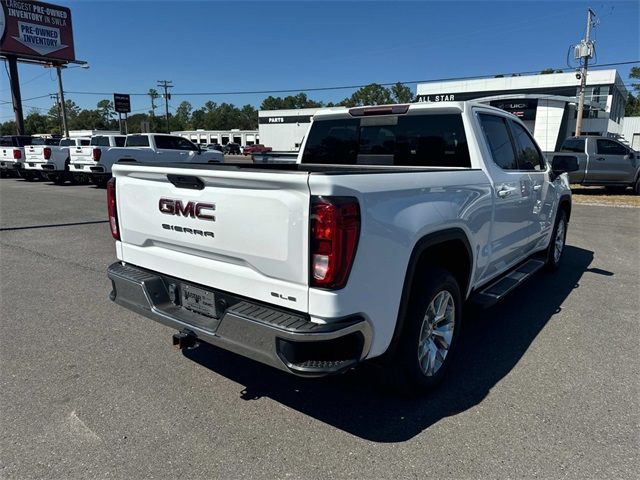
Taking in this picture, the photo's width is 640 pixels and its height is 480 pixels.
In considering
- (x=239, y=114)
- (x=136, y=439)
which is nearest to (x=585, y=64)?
(x=136, y=439)

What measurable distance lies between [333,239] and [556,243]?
16.4ft

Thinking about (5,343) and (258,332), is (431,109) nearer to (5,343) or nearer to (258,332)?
(258,332)

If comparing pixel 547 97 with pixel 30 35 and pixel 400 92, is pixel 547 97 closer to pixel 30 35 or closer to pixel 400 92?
pixel 30 35

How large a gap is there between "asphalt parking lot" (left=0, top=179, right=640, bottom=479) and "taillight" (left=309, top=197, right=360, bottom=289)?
960mm

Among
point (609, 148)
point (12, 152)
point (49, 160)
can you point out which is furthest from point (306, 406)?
point (12, 152)

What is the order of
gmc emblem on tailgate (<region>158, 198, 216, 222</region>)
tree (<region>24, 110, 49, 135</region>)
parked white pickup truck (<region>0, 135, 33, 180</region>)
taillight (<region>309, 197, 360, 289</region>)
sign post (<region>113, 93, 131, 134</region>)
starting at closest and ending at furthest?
1. taillight (<region>309, 197, 360, 289</region>)
2. gmc emblem on tailgate (<region>158, 198, 216, 222</region>)
3. parked white pickup truck (<region>0, 135, 33, 180</region>)
4. sign post (<region>113, 93, 131, 134</region>)
5. tree (<region>24, 110, 49, 135</region>)

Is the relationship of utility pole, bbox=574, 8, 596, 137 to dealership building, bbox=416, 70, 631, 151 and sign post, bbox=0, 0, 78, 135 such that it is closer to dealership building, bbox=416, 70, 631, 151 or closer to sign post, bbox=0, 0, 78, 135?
dealership building, bbox=416, 70, 631, 151

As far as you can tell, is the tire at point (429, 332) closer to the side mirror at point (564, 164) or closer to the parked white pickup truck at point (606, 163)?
the side mirror at point (564, 164)

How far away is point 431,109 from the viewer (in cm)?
394

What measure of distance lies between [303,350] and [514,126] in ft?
11.7

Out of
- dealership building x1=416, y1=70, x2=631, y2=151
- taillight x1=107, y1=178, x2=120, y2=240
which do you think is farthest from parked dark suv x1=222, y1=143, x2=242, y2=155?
taillight x1=107, y1=178, x2=120, y2=240

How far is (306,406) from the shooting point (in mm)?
3051

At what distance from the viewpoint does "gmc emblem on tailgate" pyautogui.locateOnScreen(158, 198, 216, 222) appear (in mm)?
2719

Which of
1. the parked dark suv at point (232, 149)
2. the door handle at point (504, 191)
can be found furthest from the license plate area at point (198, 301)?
the parked dark suv at point (232, 149)
